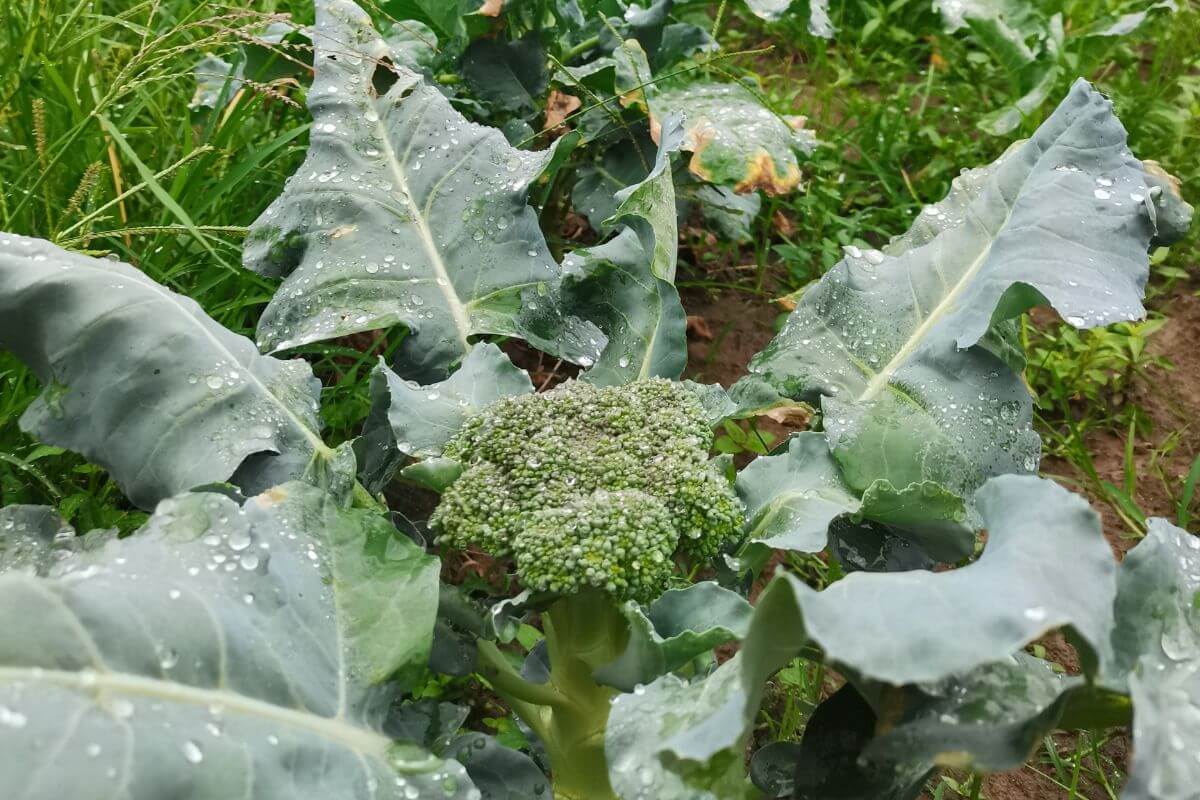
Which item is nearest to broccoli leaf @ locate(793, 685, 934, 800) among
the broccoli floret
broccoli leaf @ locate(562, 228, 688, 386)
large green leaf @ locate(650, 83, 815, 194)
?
the broccoli floret

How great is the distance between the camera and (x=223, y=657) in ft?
3.28

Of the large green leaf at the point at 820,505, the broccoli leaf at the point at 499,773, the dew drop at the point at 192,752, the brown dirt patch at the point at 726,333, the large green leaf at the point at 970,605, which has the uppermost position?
the large green leaf at the point at 970,605

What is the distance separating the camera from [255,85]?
5.82ft

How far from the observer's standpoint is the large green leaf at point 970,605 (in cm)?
84

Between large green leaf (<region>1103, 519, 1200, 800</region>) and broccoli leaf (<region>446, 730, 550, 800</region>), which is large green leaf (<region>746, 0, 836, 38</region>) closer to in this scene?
large green leaf (<region>1103, 519, 1200, 800</region>)

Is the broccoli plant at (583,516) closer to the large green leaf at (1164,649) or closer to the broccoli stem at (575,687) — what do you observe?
the broccoli stem at (575,687)

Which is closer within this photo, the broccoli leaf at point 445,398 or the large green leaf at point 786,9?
the broccoli leaf at point 445,398

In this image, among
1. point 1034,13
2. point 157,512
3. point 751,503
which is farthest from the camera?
point 1034,13

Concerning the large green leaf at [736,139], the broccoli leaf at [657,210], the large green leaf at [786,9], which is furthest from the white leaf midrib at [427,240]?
the large green leaf at [786,9]

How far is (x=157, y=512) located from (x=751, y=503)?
0.77 meters

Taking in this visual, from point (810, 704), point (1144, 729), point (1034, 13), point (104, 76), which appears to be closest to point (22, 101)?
point (104, 76)

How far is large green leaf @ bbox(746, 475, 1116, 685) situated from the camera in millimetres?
840

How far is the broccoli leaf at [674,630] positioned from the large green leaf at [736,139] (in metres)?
1.07

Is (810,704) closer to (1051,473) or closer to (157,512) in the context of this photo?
(1051,473)
